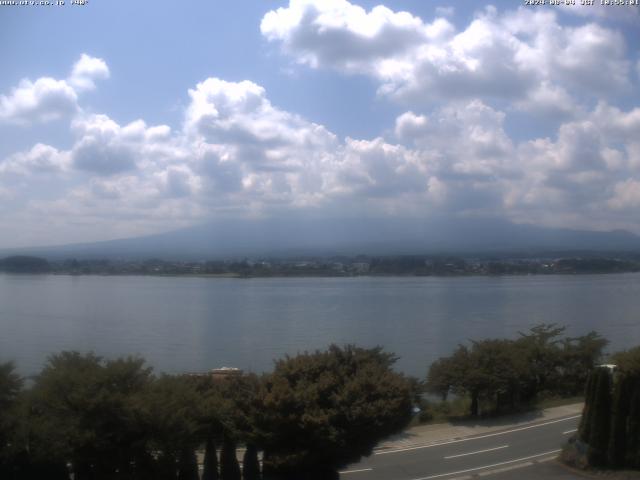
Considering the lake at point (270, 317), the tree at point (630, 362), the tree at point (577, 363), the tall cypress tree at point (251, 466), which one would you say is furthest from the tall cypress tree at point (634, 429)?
the lake at point (270, 317)

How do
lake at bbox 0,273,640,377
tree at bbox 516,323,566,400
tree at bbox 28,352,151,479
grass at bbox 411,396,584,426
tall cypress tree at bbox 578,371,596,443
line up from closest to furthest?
tree at bbox 28,352,151,479
tall cypress tree at bbox 578,371,596,443
grass at bbox 411,396,584,426
tree at bbox 516,323,566,400
lake at bbox 0,273,640,377

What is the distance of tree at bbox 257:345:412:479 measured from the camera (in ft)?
31.9

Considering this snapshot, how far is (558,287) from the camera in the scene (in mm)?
72375

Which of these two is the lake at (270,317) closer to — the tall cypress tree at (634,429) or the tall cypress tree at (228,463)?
the tall cypress tree at (228,463)

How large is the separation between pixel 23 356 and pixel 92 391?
21.5 m

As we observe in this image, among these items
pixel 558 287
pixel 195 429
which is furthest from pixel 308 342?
pixel 558 287

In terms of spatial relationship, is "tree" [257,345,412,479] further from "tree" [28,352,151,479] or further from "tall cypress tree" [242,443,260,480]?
"tree" [28,352,151,479]

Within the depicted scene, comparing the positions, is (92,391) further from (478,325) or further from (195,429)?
(478,325)

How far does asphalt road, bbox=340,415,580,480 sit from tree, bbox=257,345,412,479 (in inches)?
83.7

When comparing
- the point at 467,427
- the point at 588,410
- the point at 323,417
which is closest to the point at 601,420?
the point at 588,410

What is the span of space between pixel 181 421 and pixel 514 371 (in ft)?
42.8

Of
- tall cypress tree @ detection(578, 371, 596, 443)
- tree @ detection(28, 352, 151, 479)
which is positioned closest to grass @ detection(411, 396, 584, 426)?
tall cypress tree @ detection(578, 371, 596, 443)

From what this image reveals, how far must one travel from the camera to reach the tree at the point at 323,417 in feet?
31.9

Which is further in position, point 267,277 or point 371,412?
point 267,277
